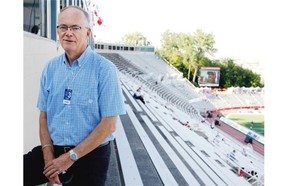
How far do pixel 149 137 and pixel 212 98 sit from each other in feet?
32.9

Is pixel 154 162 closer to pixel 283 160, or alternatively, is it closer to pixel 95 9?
pixel 283 160

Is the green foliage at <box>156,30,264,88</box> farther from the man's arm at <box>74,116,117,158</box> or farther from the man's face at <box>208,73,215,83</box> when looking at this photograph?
the man's arm at <box>74,116,117,158</box>

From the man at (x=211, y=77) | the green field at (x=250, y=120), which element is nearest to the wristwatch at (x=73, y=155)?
the man at (x=211, y=77)

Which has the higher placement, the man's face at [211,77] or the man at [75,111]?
the man's face at [211,77]

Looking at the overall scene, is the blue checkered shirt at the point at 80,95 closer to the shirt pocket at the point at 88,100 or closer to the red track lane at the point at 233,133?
the shirt pocket at the point at 88,100

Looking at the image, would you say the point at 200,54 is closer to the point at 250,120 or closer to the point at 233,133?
the point at 233,133

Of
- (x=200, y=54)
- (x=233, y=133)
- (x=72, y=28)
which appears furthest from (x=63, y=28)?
(x=233, y=133)

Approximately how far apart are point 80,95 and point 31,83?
1.10 feet

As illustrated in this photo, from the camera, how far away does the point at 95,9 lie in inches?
233

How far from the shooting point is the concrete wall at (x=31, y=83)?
36.3 inches

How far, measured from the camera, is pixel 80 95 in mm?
727

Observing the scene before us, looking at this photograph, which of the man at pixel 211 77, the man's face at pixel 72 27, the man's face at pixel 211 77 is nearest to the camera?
the man's face at pixel 72 27

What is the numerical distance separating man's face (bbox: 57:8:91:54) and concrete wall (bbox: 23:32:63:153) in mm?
217

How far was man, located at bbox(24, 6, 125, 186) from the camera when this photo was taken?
0.72 m
